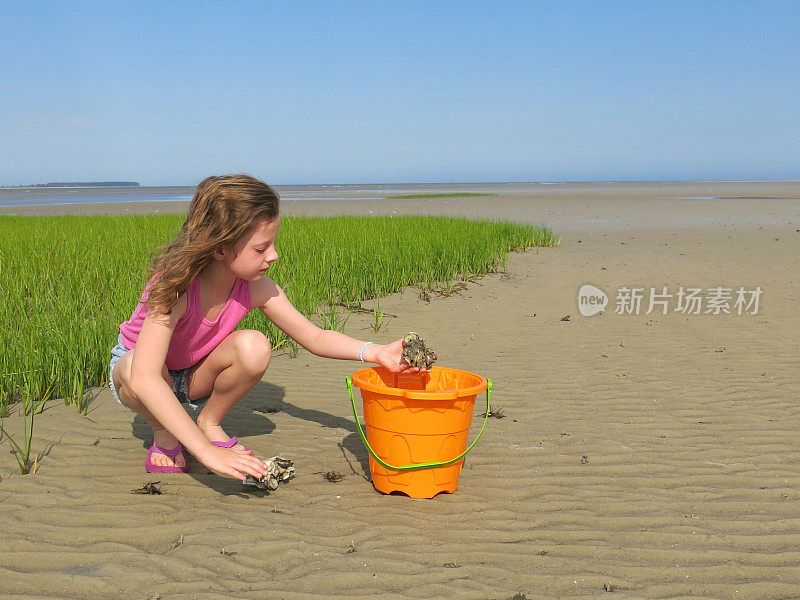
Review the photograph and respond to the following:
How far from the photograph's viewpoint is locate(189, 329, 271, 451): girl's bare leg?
263cm

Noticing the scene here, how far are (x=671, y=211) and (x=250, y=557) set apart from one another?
22.2 meters

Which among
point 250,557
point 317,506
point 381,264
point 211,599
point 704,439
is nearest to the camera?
point 211,599

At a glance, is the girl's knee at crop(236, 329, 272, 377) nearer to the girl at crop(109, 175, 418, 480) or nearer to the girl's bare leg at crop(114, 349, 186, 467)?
the girl at crop(109, 175, 418, 480)

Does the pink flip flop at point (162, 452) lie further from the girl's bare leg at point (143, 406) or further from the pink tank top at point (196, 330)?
the pink tank top at point (196, 330)

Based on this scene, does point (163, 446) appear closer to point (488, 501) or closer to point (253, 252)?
point (253, 252)

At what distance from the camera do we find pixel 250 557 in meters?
2.09

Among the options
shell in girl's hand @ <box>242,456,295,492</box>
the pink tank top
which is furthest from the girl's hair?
shell in girl's hand @ <box>242,456,295,492</box>

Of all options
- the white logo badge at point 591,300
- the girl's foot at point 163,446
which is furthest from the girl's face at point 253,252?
the white logo badge at point 591,300

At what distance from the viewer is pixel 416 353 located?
2473 millimetres

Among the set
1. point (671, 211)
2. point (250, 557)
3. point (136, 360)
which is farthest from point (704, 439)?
point (671, 211)

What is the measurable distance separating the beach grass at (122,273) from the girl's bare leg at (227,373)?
976 mm

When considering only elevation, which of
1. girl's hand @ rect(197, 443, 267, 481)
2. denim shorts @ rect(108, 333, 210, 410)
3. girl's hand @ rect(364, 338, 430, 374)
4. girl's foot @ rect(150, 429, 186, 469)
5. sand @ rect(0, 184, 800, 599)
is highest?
girl's hand @ rect(364, 338, 430, 374)

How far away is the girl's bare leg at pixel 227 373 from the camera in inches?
104

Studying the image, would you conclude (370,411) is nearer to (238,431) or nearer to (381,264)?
(238,431)
